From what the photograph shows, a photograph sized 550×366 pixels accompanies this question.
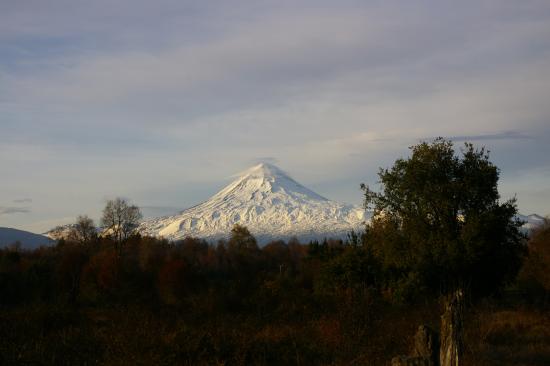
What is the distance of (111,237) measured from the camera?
2913 inches

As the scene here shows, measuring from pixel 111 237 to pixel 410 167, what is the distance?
60.3 m

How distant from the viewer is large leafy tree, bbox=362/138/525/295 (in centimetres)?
1988

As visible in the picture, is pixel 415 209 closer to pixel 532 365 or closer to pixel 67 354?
pixel 532 365

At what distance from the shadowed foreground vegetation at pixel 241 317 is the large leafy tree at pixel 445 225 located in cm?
199

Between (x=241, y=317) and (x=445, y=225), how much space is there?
45.5ft

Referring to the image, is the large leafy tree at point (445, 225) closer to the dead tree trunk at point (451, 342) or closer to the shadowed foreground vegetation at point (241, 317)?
the shadowed foreground vegetation at point (241, 317)

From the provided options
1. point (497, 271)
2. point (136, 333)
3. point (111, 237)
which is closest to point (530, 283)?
point (497, 271)

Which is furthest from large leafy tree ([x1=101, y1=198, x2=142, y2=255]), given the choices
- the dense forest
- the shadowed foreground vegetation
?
the dense forest

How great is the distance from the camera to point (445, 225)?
20328 millimetres

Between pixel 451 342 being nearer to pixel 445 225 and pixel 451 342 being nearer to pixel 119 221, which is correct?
pixel 445 225

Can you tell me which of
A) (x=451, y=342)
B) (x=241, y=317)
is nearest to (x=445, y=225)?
(x=451, y=342)

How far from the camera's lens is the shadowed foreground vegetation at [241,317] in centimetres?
1531

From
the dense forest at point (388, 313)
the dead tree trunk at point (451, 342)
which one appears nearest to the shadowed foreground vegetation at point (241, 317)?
the dense forest at point (388, 313)

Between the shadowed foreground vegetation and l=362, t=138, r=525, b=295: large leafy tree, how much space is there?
1986 millimetres
